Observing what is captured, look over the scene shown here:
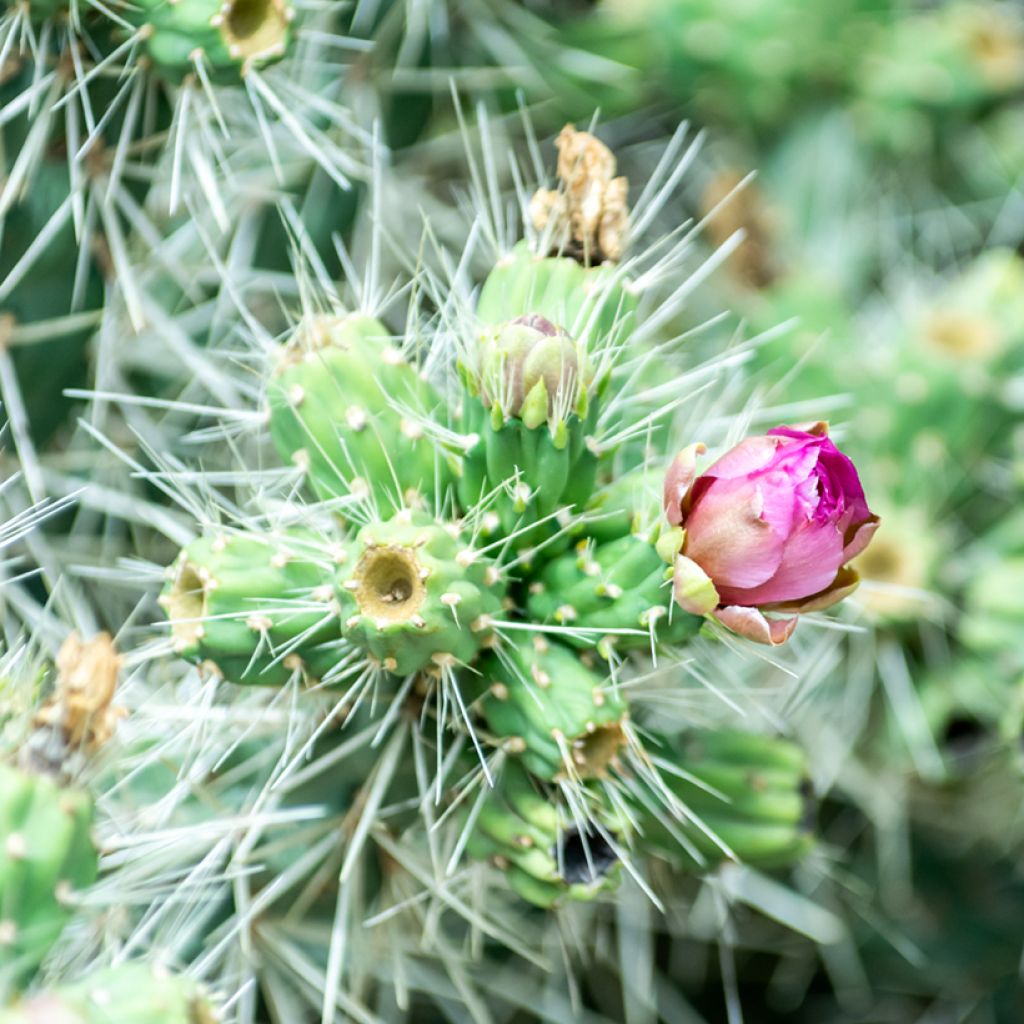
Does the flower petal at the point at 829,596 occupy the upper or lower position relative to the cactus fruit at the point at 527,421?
lower

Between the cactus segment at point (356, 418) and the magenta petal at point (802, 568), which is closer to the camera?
the magenta petal at point (802, 568)

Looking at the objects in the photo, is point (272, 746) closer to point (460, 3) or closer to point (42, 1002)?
point (42, 1002)

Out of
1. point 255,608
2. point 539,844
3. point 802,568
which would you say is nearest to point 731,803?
point 539,844

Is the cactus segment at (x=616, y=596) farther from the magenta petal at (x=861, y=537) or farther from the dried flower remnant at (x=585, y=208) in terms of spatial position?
the dried flower remnant at (x=585, y=208)

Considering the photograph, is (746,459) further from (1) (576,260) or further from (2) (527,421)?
(1) (576,260)

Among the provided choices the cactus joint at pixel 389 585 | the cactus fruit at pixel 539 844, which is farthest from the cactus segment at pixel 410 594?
the cactus fruit at pixel 539 844

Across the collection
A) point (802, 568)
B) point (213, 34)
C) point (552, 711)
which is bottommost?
point (552, 711)

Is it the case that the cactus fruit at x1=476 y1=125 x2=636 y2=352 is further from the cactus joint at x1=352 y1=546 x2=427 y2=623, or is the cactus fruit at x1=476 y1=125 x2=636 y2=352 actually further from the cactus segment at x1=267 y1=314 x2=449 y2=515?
the cactus joint at x1=352 y1=546 x2=427 y2=623
